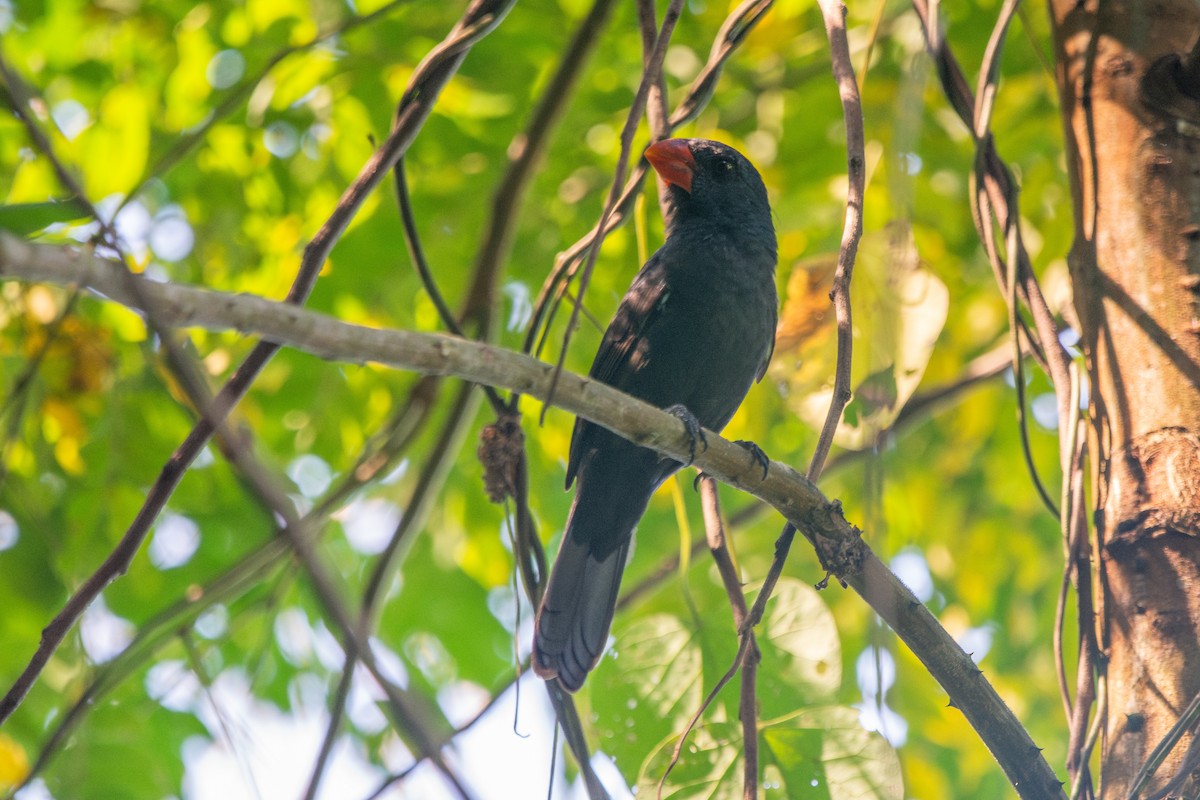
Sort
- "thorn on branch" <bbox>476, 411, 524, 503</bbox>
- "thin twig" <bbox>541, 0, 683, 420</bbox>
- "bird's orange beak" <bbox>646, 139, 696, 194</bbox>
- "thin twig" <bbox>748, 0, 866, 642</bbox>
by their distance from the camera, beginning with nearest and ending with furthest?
"thin twig" <bbox>541, 0, 683, 420</bbox>
"thin twig" <bbox>748, 0, 866, 642</bbox>
"thorn on branch" <bbox>476, 411, 524, 503</bbox>
"bird's orange beak" <bbox>646, 139, 696, 194</bbox>

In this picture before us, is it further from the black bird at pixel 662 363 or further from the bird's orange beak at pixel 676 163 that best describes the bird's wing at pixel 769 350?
the bird's orange beak at pixel 676 163

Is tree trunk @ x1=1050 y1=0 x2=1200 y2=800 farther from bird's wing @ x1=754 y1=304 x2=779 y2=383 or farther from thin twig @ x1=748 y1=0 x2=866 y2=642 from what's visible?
bird's wing @ x1=754 y1=304 x2=779 y2=383

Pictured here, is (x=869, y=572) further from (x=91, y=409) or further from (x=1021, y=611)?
(x=1021, y=611)

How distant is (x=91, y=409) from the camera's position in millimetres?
3938

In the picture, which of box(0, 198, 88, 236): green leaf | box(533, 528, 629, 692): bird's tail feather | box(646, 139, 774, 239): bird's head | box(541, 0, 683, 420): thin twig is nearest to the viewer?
box(541, 0, 683, 420): thin twig

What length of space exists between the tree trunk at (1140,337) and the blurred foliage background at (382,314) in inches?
24.4

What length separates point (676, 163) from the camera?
3.77 m

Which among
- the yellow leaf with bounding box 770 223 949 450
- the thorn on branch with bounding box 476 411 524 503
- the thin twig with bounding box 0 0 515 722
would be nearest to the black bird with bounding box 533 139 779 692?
the yellow leaf with bounding box 770 223 949 450

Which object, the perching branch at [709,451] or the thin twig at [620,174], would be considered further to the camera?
the thin twig at [620,174]

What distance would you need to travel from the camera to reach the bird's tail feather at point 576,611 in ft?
10.2

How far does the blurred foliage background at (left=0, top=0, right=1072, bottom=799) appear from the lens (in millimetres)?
3521

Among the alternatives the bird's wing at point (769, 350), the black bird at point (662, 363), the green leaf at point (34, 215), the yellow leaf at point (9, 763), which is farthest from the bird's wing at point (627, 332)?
the yellow leaf at point (9, 763)

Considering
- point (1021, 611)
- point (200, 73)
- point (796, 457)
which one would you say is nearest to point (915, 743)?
point (1021, 611)

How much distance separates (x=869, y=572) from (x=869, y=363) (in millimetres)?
614
